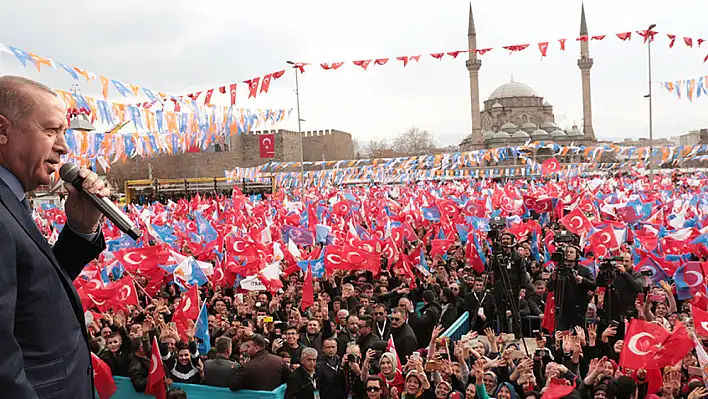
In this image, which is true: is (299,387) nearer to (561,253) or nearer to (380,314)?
(380,314)

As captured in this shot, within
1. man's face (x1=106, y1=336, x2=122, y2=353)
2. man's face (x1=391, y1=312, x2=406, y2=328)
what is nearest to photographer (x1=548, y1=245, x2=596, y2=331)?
man's face (x1=391, y1=312, x2=406, y2=328)

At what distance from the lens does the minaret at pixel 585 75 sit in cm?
7662

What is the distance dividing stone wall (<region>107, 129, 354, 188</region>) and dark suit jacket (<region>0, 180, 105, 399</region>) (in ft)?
255

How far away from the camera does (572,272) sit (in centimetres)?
852

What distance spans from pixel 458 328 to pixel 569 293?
1.44 metres

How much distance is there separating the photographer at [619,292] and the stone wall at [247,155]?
7273 centimetres

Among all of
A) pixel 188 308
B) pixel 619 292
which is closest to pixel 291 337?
pixel 188 308

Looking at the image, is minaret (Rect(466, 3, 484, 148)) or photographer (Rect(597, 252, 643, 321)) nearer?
photographer (Rect(597, 252, 643, 321))

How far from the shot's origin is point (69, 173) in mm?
2133

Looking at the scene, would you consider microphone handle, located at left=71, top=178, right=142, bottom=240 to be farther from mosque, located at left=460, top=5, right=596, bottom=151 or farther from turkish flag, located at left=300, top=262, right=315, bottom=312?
mosque, located at left=460, top=5, right=596, bottom=151

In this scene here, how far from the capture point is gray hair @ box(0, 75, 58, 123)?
1852 millimetres

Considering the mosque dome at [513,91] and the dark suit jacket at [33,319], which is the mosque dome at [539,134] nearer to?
the mosque dome at [513,91]

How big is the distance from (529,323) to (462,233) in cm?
451

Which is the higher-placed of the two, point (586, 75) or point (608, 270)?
point (586, 75)
